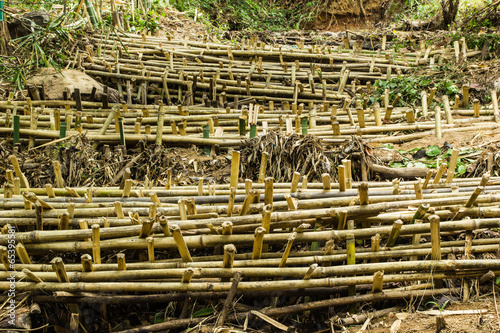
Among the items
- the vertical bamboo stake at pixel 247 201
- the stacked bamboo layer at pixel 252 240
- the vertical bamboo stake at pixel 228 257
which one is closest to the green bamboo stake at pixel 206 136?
the stacked bamboo layer at pixel 252 240

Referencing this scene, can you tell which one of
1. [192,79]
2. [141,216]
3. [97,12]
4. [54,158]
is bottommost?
[141,216]

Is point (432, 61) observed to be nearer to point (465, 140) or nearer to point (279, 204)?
point (465, 140)

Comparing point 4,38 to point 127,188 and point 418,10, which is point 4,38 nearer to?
point 127,188

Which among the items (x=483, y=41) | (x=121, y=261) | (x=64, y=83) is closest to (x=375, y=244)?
(x=121, y=261)

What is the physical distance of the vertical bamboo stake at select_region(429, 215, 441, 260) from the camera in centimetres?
197

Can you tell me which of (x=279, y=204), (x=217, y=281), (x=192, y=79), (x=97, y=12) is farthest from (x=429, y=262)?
(x=97, y=12)

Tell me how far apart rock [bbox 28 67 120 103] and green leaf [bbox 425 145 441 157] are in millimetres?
3409

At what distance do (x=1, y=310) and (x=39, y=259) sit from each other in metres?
0.37

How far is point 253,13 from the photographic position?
10102mm

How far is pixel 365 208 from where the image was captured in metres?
2.20

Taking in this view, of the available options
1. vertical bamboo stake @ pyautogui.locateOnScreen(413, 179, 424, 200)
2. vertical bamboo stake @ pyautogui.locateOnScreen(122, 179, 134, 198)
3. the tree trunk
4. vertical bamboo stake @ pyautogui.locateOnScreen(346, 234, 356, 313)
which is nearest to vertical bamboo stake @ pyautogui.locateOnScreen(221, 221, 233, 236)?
vertical bamboo stake @ pyautogui.locateOnScreen(346, 234, 356, 313)

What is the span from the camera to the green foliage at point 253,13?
972cm

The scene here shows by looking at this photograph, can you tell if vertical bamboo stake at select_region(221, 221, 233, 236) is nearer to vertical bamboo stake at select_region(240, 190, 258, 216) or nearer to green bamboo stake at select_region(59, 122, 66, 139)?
vertical bamboo stake at select_region(240, 190, 258, 216)

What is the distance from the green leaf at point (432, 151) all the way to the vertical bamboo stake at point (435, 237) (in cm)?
156
